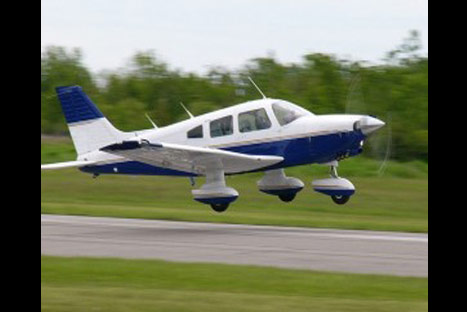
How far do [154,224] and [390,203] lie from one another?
33.4 ft

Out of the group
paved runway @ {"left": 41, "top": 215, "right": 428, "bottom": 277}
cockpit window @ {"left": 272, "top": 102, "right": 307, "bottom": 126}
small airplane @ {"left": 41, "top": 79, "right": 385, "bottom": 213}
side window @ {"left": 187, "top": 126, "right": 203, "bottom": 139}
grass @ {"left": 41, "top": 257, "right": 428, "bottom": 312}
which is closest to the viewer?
grass @ {"left": 41, "top": 257, "right": 428, "bottom": 312}

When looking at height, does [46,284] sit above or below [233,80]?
below

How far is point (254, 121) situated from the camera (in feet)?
69.8

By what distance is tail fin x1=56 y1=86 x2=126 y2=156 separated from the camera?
22828mm

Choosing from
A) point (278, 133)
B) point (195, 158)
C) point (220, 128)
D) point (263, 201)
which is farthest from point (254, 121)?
point (263, 201)

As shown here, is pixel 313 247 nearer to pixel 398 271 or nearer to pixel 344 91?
pixel 398 271

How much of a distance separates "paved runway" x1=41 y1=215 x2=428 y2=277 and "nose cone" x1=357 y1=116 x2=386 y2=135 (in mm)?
2486

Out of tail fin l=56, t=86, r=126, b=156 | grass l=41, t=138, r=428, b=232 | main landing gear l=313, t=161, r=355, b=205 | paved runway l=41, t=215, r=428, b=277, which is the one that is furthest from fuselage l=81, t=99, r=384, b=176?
paved runway l=41, t=215, r=428, b=277

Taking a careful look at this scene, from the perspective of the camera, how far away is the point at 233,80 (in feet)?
190

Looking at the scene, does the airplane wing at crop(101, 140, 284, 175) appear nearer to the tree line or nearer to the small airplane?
the small airplane

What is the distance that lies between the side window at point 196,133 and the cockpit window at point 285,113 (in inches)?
73.9

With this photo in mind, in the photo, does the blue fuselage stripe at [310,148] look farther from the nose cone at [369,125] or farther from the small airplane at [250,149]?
the nose cone at [369,125]
